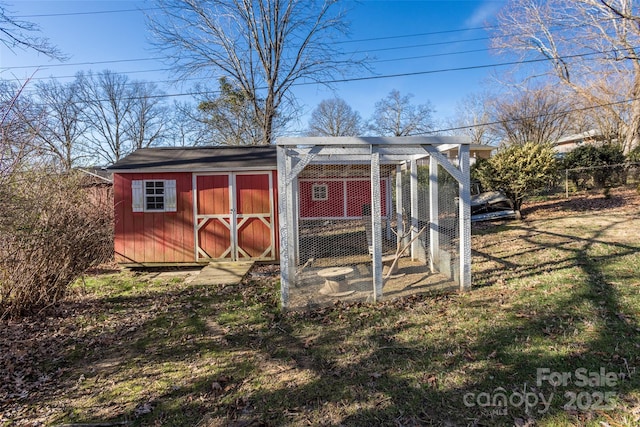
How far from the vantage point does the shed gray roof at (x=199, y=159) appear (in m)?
7.50

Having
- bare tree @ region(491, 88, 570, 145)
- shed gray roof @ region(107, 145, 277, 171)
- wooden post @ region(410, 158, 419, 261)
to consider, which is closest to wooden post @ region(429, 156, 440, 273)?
→ wooden post @ region(410, 158, 419, 261)

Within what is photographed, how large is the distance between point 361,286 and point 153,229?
5.13 meters

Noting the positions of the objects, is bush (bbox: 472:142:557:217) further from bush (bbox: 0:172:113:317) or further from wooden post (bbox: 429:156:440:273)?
bush (bbox: 0:172:113:317)

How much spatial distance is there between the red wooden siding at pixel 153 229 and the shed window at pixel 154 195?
3.8 inches

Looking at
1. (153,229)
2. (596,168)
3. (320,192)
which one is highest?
(596,168)

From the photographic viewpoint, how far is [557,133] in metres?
25.9

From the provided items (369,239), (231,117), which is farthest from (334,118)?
(369,239)

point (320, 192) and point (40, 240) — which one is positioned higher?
point (320, 192)

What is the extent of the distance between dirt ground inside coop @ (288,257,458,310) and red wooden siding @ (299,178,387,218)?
4.24m

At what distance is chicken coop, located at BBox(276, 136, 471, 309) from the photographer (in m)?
4.59

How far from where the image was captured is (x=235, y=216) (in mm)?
7641

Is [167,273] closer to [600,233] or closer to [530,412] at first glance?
[530,412]

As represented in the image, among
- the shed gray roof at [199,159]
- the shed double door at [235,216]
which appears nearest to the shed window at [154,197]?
the shed gray roof at [199,159]

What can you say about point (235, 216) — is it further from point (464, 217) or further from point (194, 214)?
point (464, 217)
